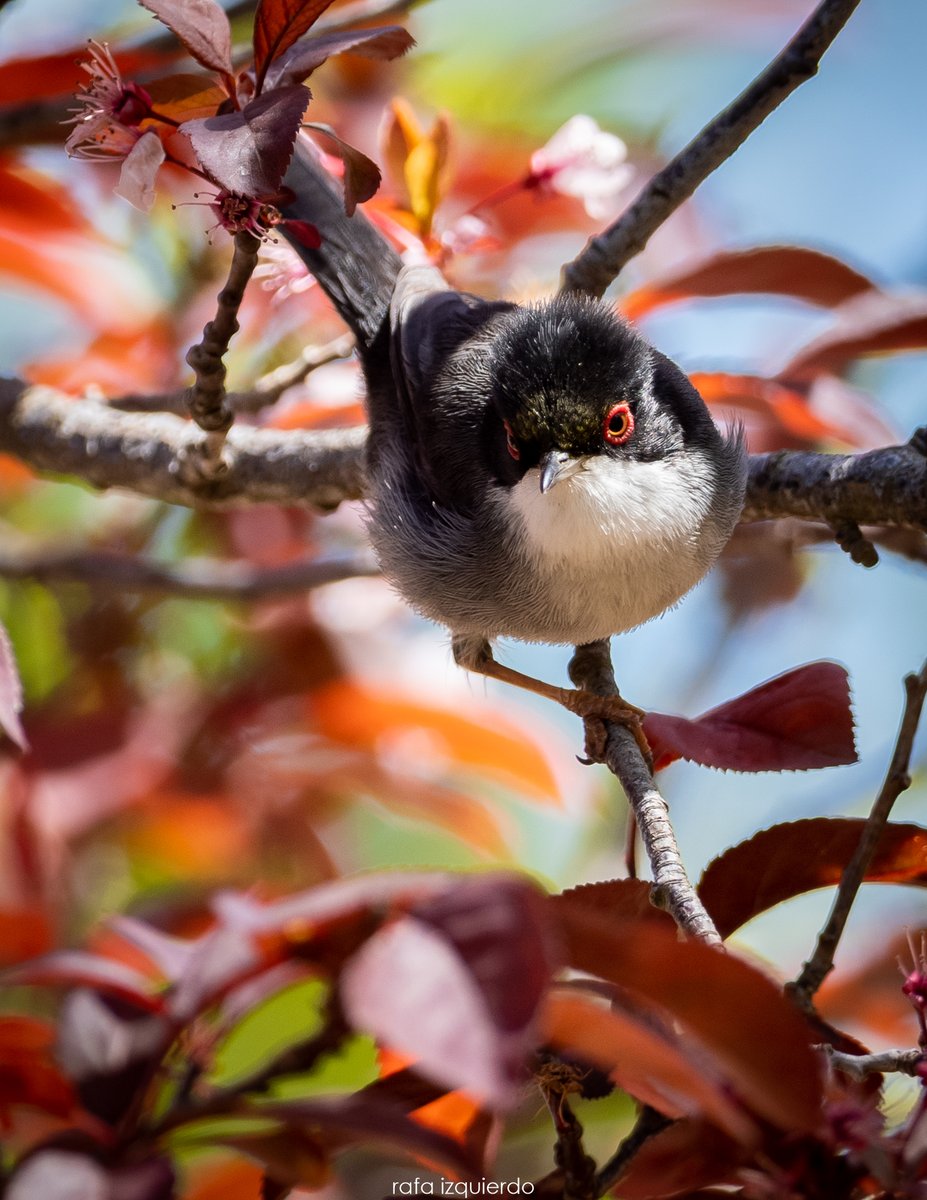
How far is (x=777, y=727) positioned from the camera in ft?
4.98

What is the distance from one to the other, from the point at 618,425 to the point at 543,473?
0.23m

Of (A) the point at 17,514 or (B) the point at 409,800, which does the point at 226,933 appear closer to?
(B) the point at 409,800

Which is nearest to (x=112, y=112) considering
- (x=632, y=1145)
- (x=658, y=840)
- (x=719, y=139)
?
(x=719, y=139)

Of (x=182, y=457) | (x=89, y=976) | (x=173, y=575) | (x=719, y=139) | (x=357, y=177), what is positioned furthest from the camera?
(x=173, y=575)

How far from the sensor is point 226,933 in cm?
95

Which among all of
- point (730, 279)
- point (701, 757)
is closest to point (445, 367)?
point (730, 279)

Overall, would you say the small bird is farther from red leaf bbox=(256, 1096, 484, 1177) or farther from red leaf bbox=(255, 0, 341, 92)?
red leaf bbox=(256, 1096, 484, 1177)

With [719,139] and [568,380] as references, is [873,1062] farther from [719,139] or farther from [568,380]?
[719,139]

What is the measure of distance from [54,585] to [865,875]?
2.46 m

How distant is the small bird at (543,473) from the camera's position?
2340mm

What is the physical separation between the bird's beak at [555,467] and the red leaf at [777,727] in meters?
0.79

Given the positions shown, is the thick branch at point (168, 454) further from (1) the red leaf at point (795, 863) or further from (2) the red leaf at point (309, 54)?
(1) the red leaf at point (795, 863)

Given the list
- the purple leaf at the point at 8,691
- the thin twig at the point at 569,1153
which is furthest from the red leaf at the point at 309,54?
the thin twig at the point at 569,1153

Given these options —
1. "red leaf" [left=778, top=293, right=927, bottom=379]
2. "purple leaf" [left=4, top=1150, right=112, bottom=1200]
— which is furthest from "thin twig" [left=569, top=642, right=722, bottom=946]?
"red leaf" [left=778, top=293, right=927, bottom=379]
